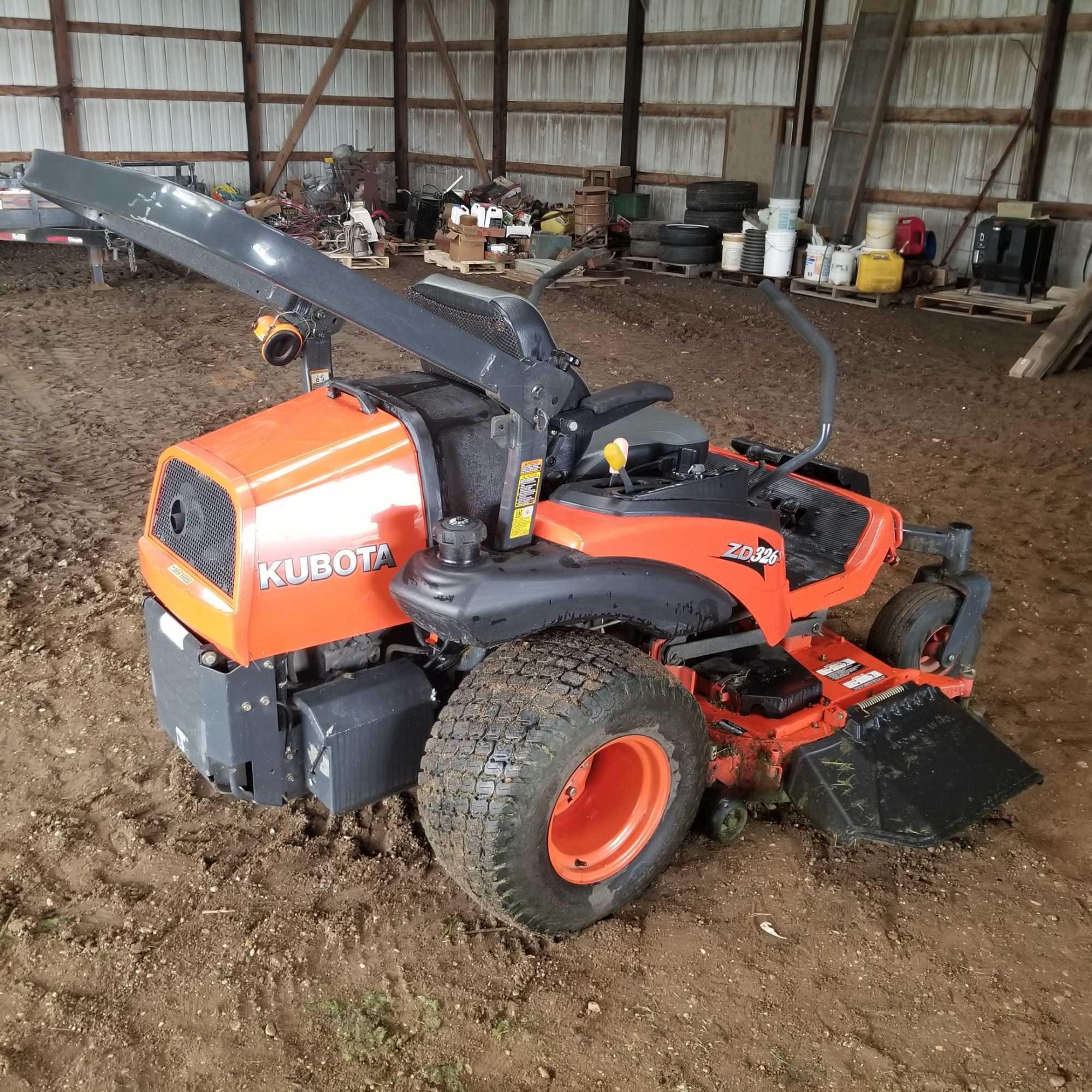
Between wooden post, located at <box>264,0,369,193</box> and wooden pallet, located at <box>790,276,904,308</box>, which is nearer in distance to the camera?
wooden pallet, located at <box>790,276,904,308</box>

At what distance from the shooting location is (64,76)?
48.6ft

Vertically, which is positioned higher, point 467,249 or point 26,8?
point 26,8

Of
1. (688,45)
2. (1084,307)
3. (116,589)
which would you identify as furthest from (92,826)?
(688,45)

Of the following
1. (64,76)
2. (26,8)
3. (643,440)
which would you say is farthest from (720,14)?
(643,440)

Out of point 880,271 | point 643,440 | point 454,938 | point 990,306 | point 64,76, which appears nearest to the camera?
point 454,938

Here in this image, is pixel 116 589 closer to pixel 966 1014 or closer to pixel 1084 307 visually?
pixel 966 1014

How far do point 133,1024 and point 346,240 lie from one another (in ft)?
38.8

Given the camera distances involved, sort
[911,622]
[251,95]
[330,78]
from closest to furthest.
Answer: [911,622], [251,95], [330,78]

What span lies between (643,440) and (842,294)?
8876 mm

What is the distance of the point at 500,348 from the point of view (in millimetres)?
2627

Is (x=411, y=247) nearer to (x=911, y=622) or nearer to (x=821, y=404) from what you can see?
(x=911, y=622)

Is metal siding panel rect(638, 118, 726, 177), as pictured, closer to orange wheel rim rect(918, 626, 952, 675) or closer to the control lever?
orange wheel rim rect(918, 626, 952, 675)

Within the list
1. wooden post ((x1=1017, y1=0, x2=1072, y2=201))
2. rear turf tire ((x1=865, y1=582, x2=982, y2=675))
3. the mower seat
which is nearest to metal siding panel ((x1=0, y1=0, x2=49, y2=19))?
wooden post ((x1=1017, y1=0, x2=1072, y2=201))

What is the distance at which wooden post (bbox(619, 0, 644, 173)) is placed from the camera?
14.1 m
